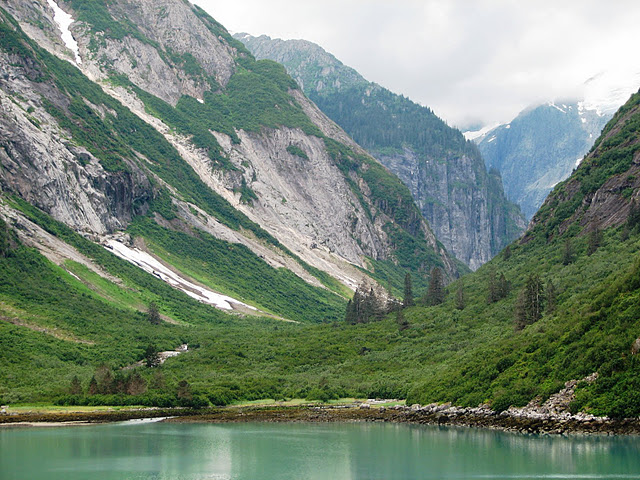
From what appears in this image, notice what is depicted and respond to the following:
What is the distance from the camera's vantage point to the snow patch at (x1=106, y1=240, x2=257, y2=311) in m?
187

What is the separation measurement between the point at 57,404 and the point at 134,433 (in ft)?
66.2

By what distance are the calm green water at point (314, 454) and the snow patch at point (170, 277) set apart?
11805cm

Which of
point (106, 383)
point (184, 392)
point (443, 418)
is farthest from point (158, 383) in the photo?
point (443, 418)

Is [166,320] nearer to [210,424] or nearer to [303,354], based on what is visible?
[303,354]

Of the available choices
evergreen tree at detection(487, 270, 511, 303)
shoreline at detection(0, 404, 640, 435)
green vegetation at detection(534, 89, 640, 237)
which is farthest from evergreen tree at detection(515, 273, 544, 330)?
green vegetation at detection(534, 89, 640, 237)

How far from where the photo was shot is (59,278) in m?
153

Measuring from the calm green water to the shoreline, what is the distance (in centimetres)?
128

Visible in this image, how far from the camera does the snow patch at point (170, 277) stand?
614 feet

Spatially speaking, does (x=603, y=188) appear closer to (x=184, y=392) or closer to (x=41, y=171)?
(x=184, y=392)

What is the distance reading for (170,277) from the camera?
191750mm

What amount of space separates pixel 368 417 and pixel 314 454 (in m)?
18.9

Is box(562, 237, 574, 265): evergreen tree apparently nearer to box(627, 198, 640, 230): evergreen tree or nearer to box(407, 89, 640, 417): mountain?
box(407, 89, 640, 417): mountain

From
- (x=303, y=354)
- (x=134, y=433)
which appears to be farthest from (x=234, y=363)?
(x=134, y=433)

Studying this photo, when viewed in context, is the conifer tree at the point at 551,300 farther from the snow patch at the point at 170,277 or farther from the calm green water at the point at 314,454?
the snow patch at the point at 170,277
